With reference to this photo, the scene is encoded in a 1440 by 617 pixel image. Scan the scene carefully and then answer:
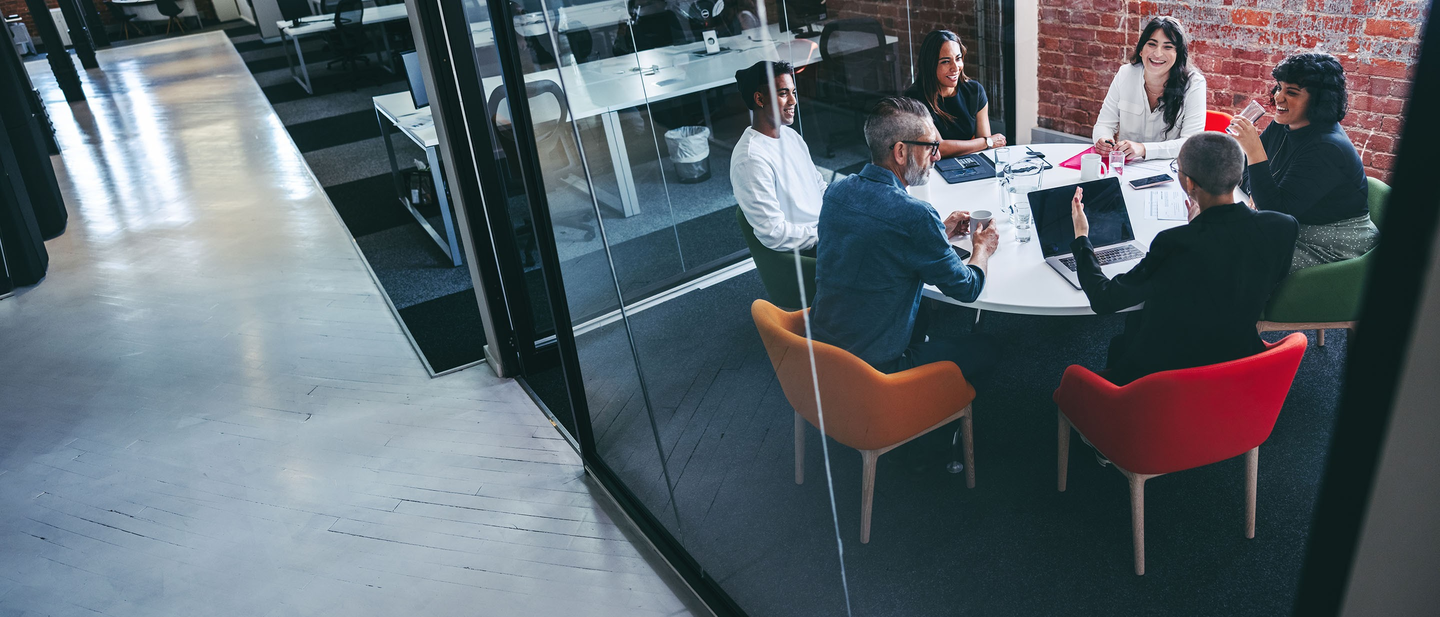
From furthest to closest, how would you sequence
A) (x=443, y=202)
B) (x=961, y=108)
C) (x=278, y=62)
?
(x=278, y=62), (x=443, y=202), (x=961, y=108)

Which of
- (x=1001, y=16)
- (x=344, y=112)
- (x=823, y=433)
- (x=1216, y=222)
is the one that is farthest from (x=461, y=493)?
(x=344, y=112)

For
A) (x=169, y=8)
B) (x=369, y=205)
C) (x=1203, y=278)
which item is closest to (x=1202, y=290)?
(x=1203, y=278)

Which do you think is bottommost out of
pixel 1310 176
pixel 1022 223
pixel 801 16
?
pixel 1022 223

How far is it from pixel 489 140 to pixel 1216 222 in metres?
3.10

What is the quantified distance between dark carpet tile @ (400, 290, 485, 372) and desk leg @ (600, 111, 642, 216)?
2.09m

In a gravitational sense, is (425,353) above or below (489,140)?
below

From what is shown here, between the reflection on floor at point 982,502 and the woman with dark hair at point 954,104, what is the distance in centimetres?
55

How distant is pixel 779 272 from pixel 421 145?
4.00 m

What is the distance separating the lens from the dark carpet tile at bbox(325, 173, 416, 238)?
661 centimetres

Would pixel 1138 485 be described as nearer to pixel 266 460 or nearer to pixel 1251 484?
pixel 1251 484

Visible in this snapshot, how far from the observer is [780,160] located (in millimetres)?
1759

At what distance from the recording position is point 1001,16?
2920mm

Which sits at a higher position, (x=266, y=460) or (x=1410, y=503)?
(x=1410, y=503)

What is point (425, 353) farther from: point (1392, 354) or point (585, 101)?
point (1392, 354)
